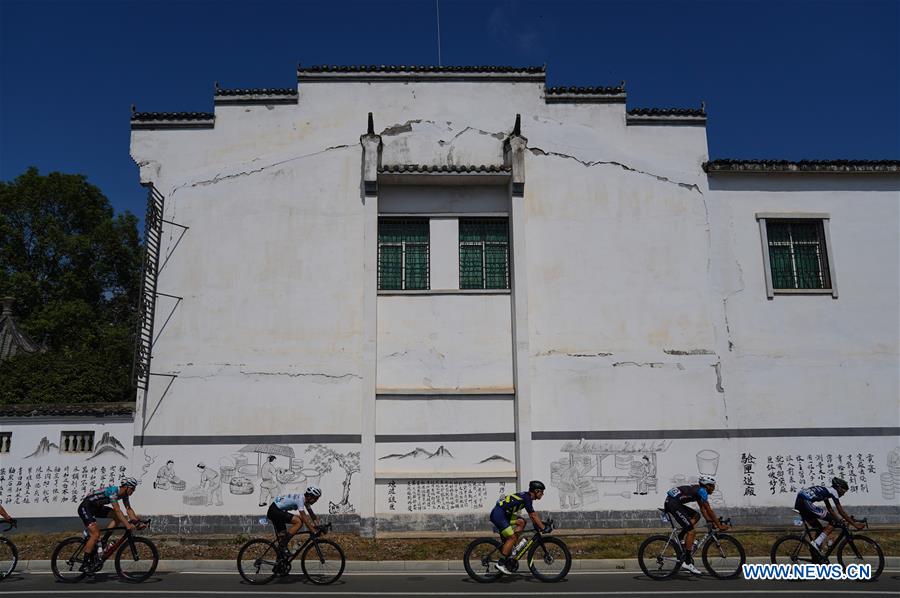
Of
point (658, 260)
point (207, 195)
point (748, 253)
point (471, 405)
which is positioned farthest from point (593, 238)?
point (207, 195)

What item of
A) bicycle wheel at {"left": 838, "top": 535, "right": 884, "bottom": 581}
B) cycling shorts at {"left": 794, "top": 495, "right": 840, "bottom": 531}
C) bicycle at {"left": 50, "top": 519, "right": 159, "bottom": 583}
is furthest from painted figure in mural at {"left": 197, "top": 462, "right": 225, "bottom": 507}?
bicycle wheel at {"left": 838, "top": 535, "right": 884, "bottom": 581}

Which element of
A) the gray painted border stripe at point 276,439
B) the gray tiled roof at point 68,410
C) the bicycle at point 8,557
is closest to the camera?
the bicycle at point 8,557

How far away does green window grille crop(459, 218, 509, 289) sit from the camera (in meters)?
16.1

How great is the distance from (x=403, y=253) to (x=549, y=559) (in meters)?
8.33

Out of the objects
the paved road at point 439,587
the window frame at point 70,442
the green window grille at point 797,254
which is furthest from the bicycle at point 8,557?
the green window grille at point 797,254

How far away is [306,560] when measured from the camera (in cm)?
1034

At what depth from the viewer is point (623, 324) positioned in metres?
15.7

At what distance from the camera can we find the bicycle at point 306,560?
401 inches

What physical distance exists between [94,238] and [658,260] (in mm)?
29633

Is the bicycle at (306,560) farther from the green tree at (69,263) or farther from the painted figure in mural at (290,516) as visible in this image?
the green tree at (69,263)

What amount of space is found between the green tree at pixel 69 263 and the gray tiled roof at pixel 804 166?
24447 millimetres

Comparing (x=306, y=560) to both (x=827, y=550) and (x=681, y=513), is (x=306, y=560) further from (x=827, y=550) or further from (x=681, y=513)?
(x=827, y=550)

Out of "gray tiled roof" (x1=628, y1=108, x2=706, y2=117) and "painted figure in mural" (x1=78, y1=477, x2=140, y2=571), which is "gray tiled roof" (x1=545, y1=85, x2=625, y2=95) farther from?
"painted figure in mural" (x1=78, y1=477, x2=140, y2=571)

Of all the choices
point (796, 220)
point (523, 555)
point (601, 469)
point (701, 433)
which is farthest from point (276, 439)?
point (796, 220)
